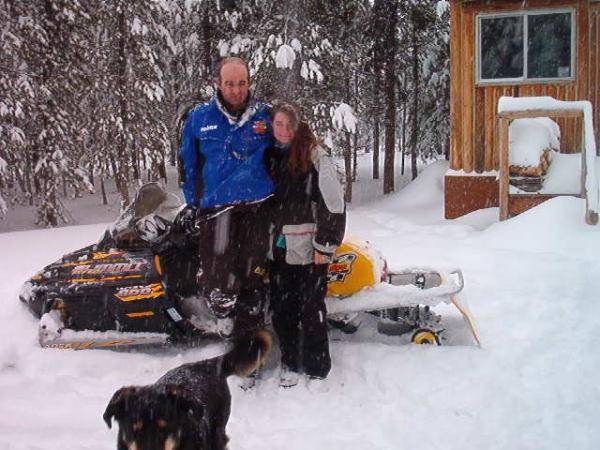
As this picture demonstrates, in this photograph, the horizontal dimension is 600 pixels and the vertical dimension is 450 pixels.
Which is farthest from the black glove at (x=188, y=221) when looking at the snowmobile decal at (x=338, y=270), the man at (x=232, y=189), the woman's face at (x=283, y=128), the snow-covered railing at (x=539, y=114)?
the snow-covered railing at (x=539, y=114)

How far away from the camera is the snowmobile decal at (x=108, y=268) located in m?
4.50

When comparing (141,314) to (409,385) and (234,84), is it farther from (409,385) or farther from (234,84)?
(409,385)

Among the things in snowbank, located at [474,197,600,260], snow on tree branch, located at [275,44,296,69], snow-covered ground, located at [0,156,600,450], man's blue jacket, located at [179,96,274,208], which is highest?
snow on tree branch, located at [275,44,296,69]

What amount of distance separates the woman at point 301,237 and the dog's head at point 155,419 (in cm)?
126

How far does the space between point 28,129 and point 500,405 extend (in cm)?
1371

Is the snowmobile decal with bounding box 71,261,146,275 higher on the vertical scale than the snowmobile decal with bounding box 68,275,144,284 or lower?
higher

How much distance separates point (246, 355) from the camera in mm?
3510

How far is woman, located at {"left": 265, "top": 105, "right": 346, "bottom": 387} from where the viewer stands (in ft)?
12.6

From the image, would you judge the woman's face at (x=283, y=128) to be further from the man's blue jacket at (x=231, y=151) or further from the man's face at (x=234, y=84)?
the man's face at (x=234, y=84)

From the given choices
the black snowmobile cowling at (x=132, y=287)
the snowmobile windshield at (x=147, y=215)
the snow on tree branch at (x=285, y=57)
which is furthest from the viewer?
the snow on tree branch at (x=285, y=57)

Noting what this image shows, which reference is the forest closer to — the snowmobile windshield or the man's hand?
the snowmobile windshield

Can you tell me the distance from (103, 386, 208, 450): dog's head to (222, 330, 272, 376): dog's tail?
60 cm

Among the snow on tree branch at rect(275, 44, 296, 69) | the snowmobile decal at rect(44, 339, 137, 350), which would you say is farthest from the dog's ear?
the snow on tree branch at rect(275, 44, 296, 69)

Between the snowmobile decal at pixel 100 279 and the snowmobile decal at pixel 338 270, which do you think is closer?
the snowmobile decal at pixel 338 270
